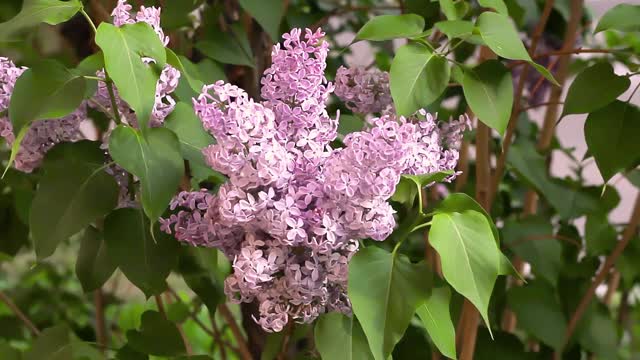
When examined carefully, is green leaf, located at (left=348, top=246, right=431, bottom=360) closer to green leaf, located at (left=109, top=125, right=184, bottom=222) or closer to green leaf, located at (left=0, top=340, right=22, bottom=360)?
green leaf, located at (left=109, top=125, right=184, bottom=222)

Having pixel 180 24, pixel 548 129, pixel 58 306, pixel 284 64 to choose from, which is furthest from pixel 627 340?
pixel 284 64

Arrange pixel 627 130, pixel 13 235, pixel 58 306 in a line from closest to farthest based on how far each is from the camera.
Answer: pixel 627 130 < pixel 13 235 < pixel 58 306

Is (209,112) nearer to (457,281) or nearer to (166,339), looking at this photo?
(457,281)

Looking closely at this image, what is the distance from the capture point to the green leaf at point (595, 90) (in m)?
0.59

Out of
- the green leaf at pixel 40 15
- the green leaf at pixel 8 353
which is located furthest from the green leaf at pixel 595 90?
the green leaf at pixel 8 353

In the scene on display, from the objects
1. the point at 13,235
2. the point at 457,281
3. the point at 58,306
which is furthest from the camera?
the point at 58,306

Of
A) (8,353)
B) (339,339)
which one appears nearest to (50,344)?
(8,353)

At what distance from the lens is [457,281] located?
437 millimetres

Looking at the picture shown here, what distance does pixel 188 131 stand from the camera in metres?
0.53

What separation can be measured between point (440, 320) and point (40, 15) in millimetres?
277

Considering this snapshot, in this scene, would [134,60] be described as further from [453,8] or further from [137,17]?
[453,8]

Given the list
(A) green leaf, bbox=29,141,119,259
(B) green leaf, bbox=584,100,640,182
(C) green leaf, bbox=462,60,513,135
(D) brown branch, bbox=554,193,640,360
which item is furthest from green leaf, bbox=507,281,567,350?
(A) green leaf, bbox=29,141,119,259

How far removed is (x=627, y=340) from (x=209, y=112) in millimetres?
1418

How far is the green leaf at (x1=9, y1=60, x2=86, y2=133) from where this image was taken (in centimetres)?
46
